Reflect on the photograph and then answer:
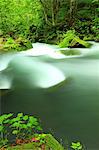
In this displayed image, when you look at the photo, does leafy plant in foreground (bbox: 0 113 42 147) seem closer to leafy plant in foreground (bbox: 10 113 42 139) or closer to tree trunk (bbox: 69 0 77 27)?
leafy plant in foreground (bbox: 10 113 42 139)

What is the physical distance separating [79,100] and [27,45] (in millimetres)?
7788

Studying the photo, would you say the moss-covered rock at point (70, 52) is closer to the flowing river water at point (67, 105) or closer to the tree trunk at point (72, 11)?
the flowing river water at point (67, 105)

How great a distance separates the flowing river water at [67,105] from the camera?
5.17 m

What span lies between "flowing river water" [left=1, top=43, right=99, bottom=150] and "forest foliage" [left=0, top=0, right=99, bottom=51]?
25.7ft

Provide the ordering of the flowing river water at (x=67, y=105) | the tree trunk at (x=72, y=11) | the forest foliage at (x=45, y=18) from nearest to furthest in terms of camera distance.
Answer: the flowing river water at (x=67, y=105) → the forest foliage at (x=45, y=18) → the tree trunk at (x=72, y=11)

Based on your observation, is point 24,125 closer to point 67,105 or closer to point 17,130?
point 17,130

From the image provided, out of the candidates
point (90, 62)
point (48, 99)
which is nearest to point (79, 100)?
point (48, 99)

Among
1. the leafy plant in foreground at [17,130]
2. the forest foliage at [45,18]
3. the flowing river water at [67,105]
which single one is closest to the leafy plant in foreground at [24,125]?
the leafy plant in foreground at [17,130]

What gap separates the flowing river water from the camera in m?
5.17

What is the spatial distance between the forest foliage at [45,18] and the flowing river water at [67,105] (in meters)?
7.84

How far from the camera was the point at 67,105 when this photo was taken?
6488 millimetres

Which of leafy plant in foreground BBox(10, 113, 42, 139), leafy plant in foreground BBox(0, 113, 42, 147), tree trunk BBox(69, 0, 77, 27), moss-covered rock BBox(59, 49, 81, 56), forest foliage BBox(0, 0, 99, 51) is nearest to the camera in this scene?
leafy plant in foreground BBox(10, 113, 42, 139)

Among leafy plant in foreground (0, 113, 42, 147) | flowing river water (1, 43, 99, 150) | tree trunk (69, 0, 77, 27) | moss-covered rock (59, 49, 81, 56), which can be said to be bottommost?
flowing river water (1, 43, 99, 150)

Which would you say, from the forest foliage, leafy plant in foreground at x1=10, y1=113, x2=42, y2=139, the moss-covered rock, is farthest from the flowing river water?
the forest foliage
